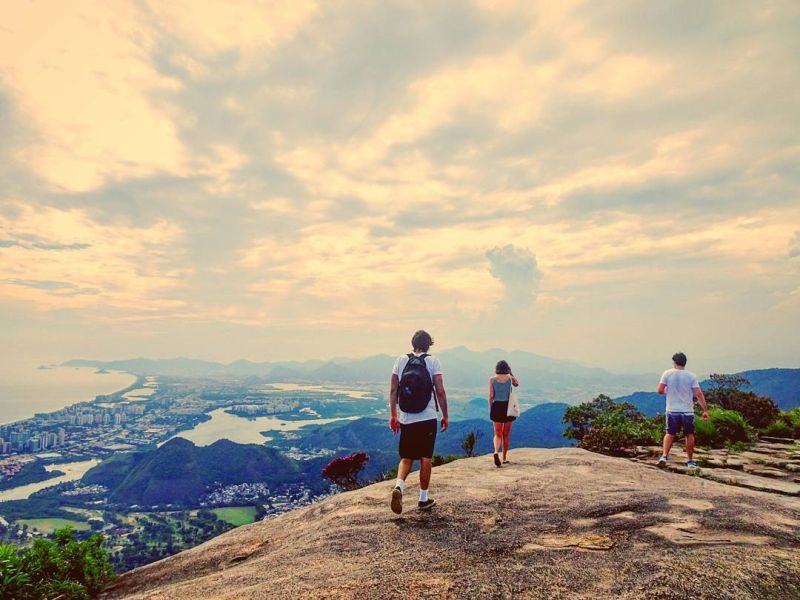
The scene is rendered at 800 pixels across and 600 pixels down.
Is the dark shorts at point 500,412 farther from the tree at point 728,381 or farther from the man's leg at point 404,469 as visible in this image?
the tree at point 728,381

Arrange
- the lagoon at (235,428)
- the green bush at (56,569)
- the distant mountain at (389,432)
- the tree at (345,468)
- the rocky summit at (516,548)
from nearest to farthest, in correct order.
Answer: the rocky summit at (516,548)
the green bush at (56,569)
the tree at (345,468)
the distant mountain at (389,432)
the lagoon at (235,428)

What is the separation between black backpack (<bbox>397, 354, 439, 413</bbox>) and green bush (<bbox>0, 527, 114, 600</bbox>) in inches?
229

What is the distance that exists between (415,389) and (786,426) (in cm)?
1822

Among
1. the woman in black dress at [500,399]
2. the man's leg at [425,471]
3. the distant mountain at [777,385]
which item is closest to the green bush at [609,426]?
the woman in black dress at [500,399]

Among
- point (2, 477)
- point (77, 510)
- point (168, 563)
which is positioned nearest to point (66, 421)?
point (2, 477)

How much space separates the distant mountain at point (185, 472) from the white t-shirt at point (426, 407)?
70.5m

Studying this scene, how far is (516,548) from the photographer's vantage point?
505 centimetres

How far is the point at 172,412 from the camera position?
146 m

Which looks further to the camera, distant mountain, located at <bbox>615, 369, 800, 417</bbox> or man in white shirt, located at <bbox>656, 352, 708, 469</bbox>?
distant mountain, located at <bbox>615, 369, 800, 417</bbox>

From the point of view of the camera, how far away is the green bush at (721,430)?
14.6m

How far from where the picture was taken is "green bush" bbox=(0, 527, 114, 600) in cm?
601

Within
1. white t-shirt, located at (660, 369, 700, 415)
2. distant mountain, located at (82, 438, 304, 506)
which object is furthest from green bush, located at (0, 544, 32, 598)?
distant mountain, located at (82, 438, 304, 506)

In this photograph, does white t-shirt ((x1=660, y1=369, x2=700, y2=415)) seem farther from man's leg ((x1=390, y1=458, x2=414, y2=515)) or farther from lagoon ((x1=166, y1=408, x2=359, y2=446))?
lagoon ((x1=166, y1=408, x2=359, y2=446))

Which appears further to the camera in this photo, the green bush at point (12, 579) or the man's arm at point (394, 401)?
the man's arm at point (394, 401)
